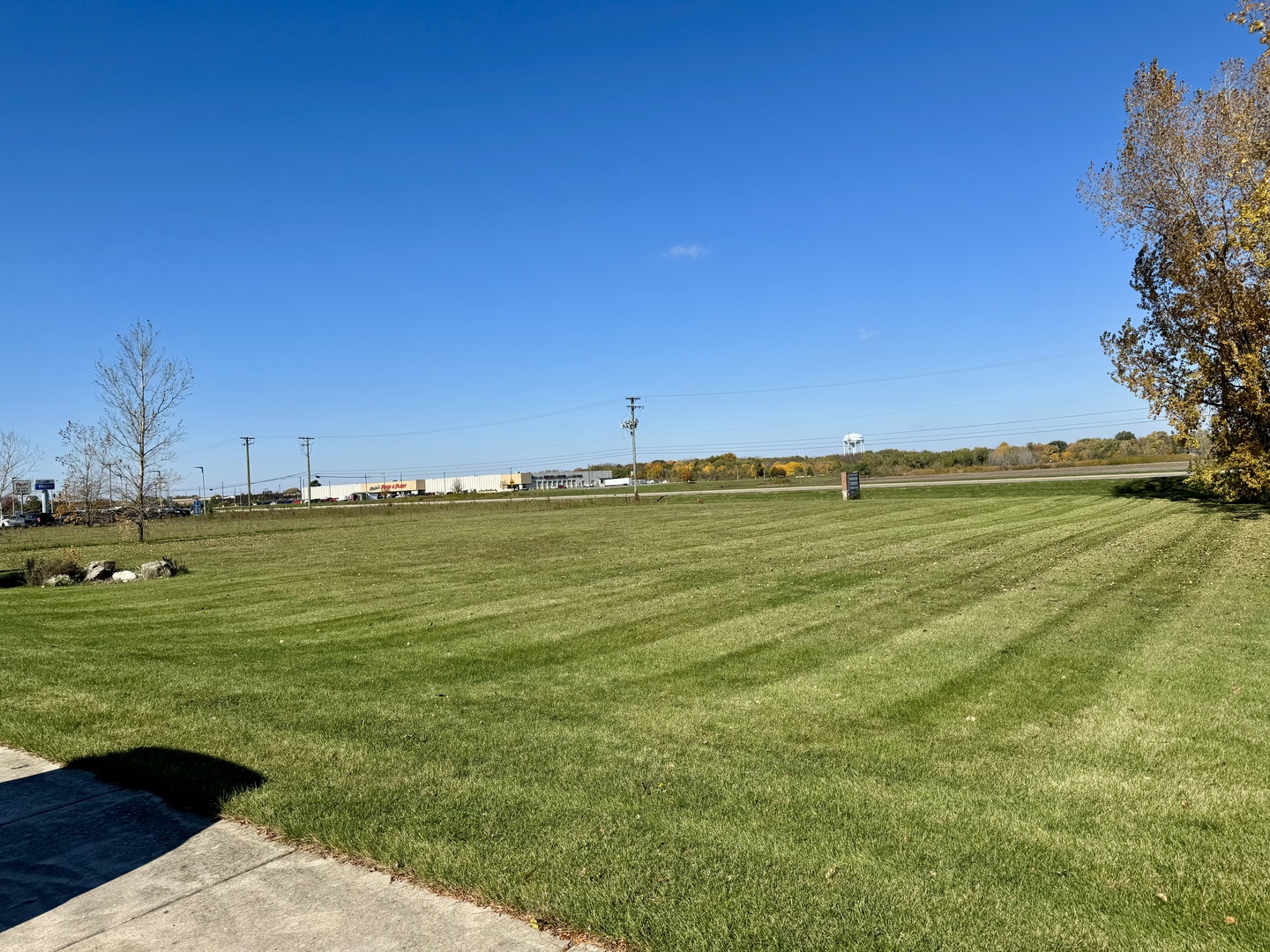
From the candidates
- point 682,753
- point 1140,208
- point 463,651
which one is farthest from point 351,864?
point 1140,208

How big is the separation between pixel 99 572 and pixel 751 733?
1885cm

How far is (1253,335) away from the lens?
22.8 m

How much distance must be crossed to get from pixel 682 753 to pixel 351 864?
2.51 m

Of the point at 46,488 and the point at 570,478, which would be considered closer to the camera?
the point at 46,488

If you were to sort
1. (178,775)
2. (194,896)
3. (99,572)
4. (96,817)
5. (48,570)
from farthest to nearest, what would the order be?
(99,572), (48,570), (178,775), (96,817), (194,896)

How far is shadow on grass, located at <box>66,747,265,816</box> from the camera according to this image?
5.00m

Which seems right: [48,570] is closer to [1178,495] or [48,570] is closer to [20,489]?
[20,489]

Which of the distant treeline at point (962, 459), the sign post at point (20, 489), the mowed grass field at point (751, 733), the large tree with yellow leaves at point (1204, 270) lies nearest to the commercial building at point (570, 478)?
the distant treeline at point (962, 459)

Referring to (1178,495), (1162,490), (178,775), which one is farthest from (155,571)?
(1162,490)

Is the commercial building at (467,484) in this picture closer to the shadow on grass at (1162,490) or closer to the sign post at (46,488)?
the sign post at (46,488)

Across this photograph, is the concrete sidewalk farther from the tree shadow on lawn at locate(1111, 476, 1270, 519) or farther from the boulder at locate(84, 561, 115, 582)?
the tree shadow on lawn at locate(1111, 476, 1270, 519)

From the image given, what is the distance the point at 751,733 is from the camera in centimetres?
629

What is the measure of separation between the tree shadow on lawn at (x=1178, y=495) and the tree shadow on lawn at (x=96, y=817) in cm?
2722

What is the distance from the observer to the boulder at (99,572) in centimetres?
1869
